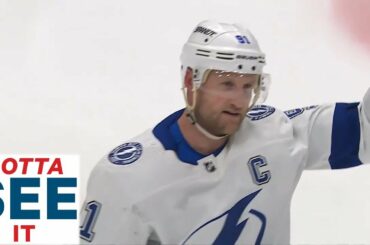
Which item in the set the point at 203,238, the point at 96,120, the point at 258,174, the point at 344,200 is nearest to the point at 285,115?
the point at 258,174

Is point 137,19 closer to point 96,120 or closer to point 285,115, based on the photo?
point 96,120

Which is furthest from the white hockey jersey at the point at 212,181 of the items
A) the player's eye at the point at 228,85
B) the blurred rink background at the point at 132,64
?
the blurred rink background at the point at 132,64

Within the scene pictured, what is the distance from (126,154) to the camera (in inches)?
57.9

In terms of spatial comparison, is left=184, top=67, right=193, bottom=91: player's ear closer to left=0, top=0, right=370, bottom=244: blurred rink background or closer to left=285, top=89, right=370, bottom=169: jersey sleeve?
left=285, top=89, right=370, bottom=169: jersey sleeve

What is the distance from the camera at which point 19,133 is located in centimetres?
263

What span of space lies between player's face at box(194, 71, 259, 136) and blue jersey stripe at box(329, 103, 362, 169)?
228 millimetres

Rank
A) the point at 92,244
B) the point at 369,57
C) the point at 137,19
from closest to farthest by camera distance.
Result: the point at 92,244, the point at 369,57, the point at 137,19

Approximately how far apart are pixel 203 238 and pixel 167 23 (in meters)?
1.80

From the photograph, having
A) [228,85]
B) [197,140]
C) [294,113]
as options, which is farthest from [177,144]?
[294,113]

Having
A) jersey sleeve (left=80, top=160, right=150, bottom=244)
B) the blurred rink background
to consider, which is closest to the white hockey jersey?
jersey sleeve (left=80, top=160, right=150, bottom=244)

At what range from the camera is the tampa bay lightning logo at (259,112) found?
156 centimetres
